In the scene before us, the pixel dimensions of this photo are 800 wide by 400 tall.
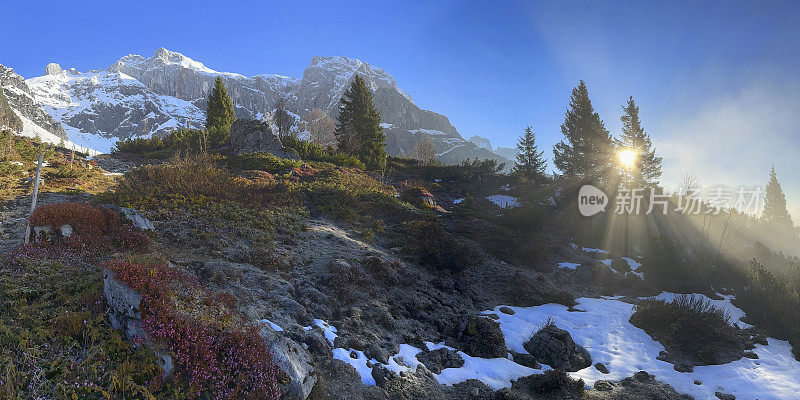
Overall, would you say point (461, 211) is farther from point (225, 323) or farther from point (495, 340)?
point (225, 323)

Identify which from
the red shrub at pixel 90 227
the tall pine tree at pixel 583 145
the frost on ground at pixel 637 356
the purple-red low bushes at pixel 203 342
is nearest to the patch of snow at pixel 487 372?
the frost on ground at pixel 637 356

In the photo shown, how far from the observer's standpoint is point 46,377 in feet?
13.1

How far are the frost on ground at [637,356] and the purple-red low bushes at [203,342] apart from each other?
19.2 ft

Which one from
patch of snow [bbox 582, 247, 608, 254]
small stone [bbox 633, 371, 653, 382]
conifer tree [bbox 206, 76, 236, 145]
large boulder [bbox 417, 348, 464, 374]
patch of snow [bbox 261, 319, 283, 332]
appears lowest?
large boulder [bbox 417, 348, 464, 374]

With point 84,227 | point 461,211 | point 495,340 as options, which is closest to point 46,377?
point 84,227

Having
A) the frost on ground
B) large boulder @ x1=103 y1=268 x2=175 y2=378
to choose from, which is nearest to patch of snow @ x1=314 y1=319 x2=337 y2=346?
large boulder @ x1=103 y1=268 x2=175 y2=378

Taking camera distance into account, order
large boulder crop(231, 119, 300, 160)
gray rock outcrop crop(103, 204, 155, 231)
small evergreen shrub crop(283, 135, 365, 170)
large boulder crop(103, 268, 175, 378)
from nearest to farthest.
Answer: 1. large boulder crop(103, 268, 175, 378)
2. gray rock outcrop crop(103, 204, 155, 231)
3. large boulder crop(231, 119, 300, 160)
4. small evergreen shrub crop(283, 135, 365, 170)

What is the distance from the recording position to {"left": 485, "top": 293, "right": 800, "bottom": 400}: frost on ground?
686 centimetres

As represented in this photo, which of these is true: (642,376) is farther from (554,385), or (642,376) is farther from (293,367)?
(293,367)

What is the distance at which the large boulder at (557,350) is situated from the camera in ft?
24.3

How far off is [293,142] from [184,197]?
2056 cm

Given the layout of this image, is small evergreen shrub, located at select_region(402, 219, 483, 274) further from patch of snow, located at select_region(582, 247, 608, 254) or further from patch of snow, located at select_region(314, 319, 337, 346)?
patch of snow, located at select_region(582, 247, 608, 254)

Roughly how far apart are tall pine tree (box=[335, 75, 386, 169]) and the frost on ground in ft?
78.0

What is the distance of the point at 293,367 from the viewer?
4.99 m
